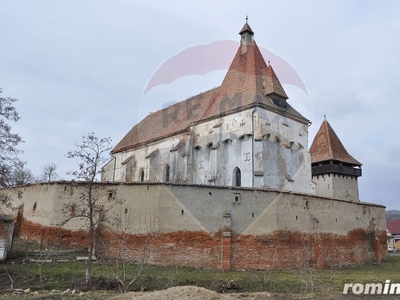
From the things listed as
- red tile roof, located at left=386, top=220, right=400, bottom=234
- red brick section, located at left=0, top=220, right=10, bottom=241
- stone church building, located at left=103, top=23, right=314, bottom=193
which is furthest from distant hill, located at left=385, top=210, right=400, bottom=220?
red brick section, located at left=0, top=220, right=10, bottom=241

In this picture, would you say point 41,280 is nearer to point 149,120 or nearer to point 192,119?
point 192,119

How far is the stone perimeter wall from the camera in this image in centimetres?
1762

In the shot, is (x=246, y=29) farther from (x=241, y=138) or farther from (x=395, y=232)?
(x=395, y=232)

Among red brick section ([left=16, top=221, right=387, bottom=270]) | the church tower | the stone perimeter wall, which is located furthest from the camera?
the church tower

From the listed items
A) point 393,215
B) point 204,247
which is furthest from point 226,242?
point 393,215

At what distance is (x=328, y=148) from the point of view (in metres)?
35.8

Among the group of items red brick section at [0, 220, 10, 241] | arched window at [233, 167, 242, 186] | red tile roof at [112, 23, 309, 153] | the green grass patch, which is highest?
red tile roof at [112, 23, 309, 153]

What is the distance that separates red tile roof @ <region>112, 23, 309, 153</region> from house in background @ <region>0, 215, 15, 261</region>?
15.9 metres

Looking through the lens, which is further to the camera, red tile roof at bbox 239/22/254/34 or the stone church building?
red tile roof at bbox 239/22/254/34

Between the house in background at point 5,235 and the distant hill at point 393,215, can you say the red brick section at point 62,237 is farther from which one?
the distant hill at point 393,215

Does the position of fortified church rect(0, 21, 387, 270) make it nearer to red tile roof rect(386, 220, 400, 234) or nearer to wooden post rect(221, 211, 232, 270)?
wooden post rect(221, 211, 232, 270)

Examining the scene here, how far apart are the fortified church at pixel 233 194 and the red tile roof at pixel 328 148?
5.4 inches

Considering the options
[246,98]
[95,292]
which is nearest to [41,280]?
[95,292]

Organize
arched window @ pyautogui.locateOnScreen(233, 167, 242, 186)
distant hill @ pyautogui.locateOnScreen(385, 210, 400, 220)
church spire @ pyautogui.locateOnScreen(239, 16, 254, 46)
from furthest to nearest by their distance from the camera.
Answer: distant hill @ pyautogui.locateOnScreen(385, 210, 400, 220)
church spire @ pyautogui.locateOnScreen(239, 16, 254, 46)
arched window @ pyautogui.locateOnScreen(233, 167, 242, 186)
